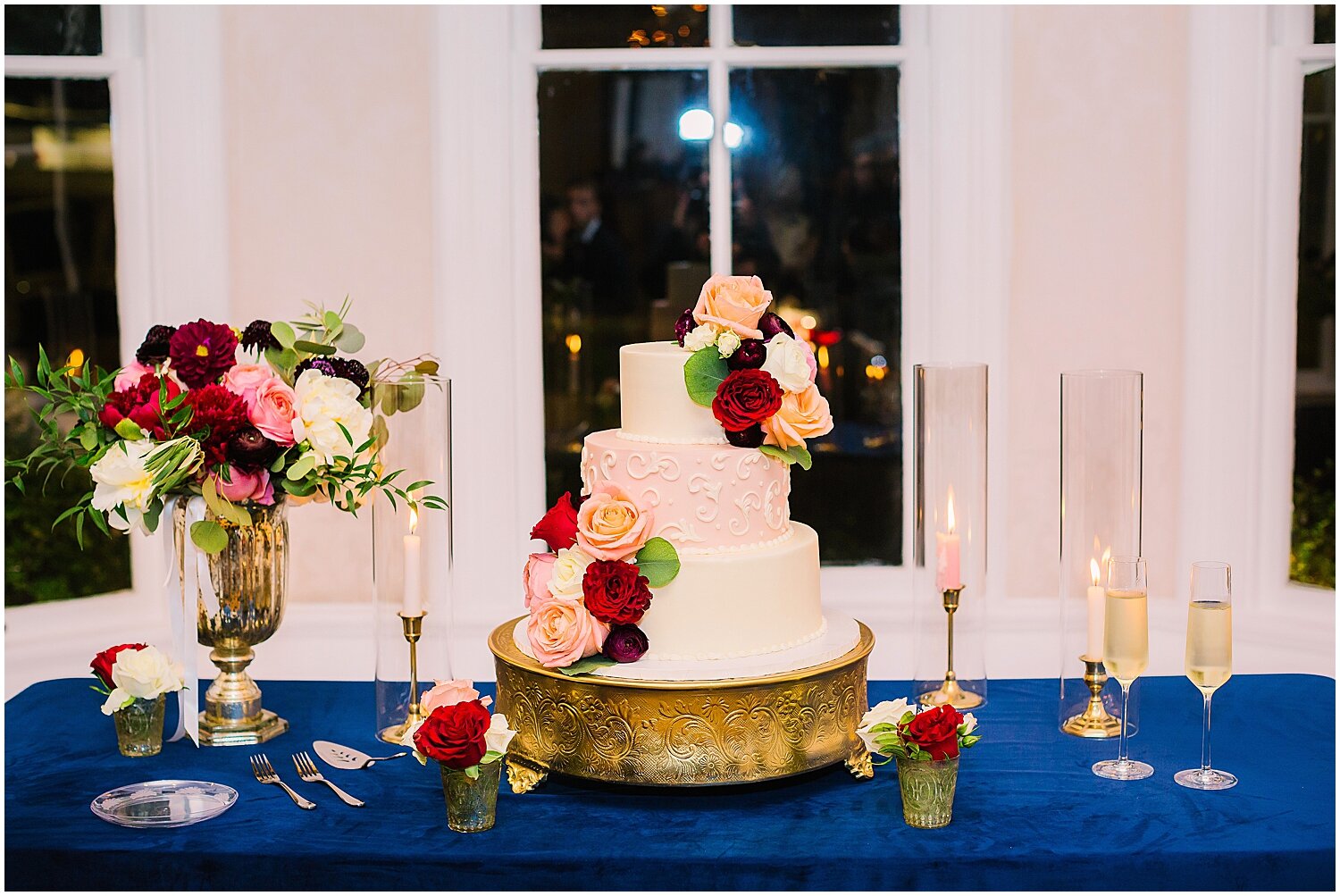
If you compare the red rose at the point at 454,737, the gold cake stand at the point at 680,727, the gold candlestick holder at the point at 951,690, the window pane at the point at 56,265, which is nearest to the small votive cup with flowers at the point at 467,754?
the red rose at the point at 454,737

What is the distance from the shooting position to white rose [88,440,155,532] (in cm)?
206

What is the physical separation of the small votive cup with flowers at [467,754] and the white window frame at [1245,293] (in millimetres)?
2130

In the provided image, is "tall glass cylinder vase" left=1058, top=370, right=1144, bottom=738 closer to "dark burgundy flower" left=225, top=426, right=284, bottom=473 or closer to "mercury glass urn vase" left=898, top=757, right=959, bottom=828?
"mercury glass urn vase" left=898, top=757, right=959, bottom=828

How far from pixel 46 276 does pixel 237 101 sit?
0.71 meters

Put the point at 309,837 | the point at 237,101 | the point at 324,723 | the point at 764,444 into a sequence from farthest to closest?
the point at 237,101, the point at 324,723, the point at 764,444, the point at 309,837

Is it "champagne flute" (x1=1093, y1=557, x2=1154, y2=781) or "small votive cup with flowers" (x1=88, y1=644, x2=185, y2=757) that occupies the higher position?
"champagne flute" (x1=1093, y1=557, x2=1154, y2=781)

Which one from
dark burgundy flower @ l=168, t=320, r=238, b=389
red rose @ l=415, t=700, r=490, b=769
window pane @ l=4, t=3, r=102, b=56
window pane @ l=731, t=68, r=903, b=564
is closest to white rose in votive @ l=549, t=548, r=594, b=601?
red rose @ l=415, t=700, r=490, b=769

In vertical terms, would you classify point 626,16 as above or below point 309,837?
above

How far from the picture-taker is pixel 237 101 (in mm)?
3334

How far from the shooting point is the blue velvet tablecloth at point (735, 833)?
5.86ft

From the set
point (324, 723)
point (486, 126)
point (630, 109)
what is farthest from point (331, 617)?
point (630, 109)

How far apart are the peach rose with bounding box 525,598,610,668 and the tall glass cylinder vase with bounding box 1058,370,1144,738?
0.86 metres

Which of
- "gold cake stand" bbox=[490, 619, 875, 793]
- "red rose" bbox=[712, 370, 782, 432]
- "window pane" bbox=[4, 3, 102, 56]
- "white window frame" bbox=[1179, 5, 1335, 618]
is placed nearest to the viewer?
"gold cake stand" bbox=[490, 619, 875, 793]

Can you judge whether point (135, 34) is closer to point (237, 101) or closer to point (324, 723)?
point (237, 101)
